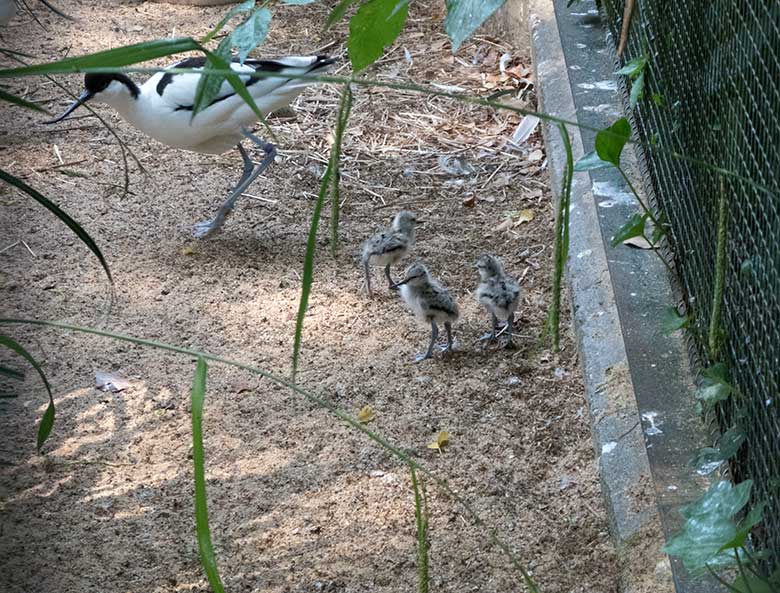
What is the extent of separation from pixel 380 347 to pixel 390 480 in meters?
→ 0.87

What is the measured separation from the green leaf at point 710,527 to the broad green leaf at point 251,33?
3.93ft

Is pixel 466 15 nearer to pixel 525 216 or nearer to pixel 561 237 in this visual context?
pixel 561 237

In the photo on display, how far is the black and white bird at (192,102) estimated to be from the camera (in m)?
5.09

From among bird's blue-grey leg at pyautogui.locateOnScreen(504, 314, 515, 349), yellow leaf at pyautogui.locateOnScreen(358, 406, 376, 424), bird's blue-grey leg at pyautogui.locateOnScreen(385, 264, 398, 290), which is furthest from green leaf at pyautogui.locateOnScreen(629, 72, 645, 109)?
yellow leaf at pyautogui.locateOnScreen(358, 406, 376, 424)

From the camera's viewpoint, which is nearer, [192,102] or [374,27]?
[374,27]

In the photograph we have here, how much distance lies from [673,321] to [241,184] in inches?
108

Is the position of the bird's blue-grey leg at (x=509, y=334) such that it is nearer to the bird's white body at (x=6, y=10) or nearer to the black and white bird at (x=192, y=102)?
the black and white bird at (x=192, y=102)

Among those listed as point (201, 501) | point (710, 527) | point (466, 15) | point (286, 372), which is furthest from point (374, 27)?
point (286, 372)

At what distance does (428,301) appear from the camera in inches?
162

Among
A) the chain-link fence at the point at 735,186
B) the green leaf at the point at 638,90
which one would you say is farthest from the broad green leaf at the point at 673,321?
the green leaf at the point at 638,90

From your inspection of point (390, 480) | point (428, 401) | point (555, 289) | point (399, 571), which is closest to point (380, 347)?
point (428, 401)

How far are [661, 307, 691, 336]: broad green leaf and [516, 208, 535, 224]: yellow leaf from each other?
192 centimetres

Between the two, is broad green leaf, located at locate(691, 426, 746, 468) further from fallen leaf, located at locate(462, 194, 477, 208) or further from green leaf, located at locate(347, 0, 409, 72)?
fallen leaf, located at locate(462, 194, 477, 208)

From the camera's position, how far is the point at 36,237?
517 cm
